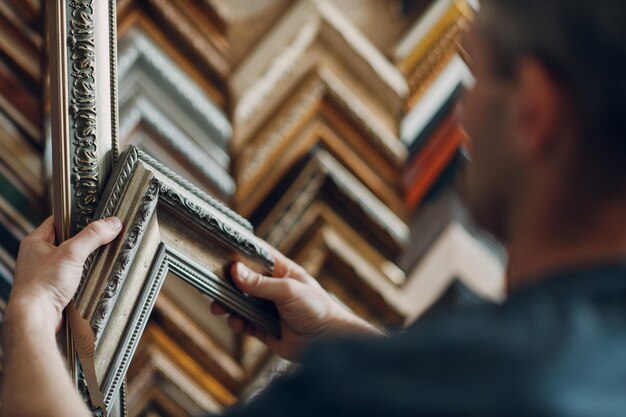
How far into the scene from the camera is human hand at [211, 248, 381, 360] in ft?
2.72

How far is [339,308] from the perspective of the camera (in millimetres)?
855

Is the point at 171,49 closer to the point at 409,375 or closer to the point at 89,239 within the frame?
the point at 89,239

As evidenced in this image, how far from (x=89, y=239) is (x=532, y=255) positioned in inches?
13.6

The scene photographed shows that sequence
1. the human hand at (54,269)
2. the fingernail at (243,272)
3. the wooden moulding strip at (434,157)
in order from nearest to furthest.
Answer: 1. the human hand at (54,269)
2. the fingernail at (243,272)
3. the wooden moulding strip at (434,157)

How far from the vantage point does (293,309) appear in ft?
2.76

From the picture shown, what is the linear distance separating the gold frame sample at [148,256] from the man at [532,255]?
11.7 inches

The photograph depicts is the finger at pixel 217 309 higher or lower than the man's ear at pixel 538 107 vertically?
lower

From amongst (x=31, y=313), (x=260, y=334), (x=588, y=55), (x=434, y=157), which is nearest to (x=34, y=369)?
(x=31, y=313)

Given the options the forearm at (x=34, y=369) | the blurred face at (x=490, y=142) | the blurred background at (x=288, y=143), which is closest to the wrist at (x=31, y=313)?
the forearm at (x=34, y=369)

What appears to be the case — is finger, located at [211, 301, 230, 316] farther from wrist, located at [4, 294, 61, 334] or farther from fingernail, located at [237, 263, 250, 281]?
wrist, located at [4, 294, 61, 334]

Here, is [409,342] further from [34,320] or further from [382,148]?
[382,148]

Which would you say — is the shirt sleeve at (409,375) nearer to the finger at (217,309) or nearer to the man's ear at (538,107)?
the man's ear at (538,107)

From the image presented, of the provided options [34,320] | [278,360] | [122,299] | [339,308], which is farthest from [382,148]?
[34,320]

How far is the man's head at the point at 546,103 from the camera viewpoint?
475 mm
